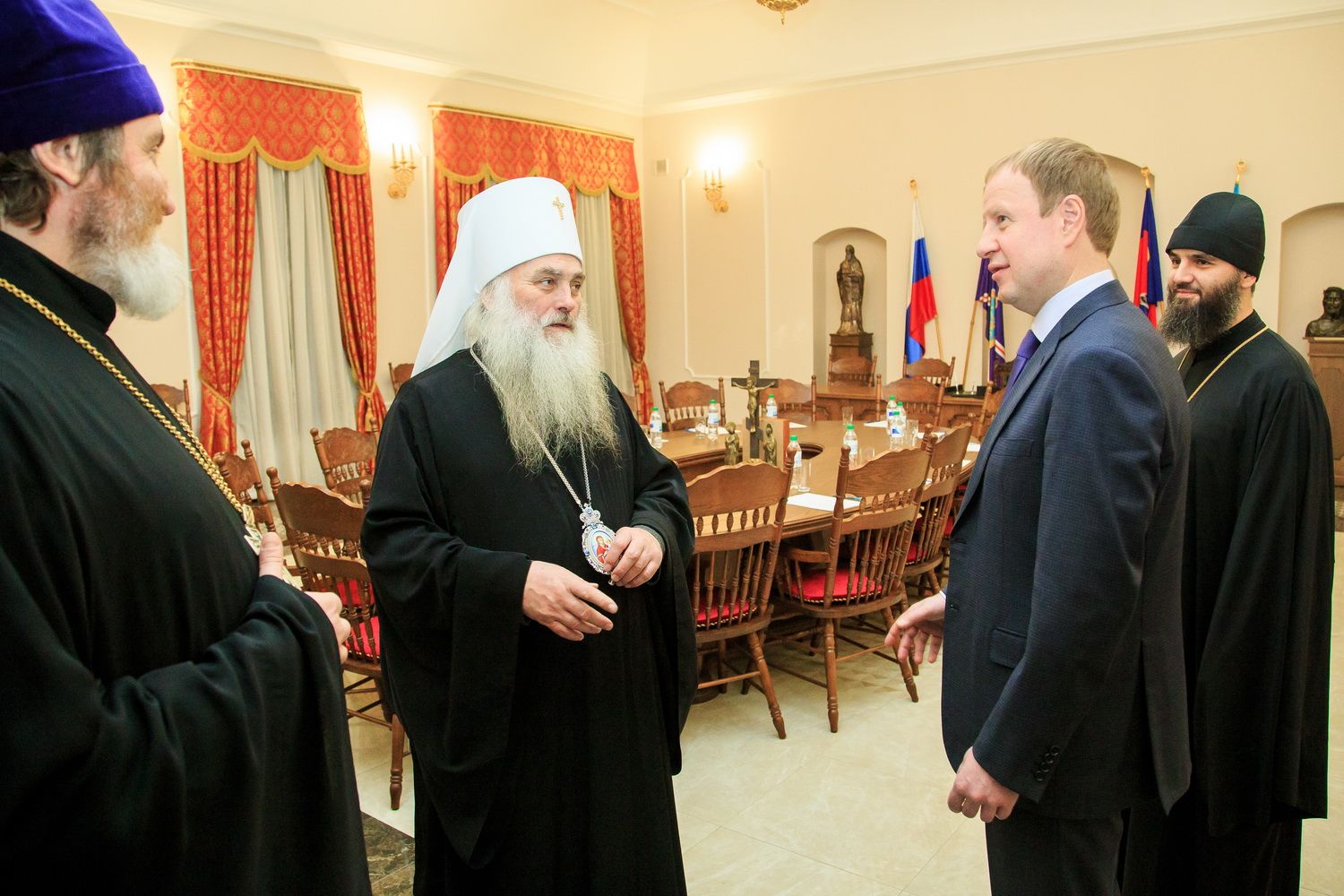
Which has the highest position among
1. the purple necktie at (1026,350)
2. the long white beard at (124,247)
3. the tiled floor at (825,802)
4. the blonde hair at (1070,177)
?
the blonde hair at (1070,177)

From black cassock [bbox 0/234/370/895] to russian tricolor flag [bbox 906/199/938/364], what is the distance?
7.74 m

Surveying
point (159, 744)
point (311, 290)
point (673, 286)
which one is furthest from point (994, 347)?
point (159, 744)

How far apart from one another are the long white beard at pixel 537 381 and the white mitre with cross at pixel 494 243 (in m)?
0.04

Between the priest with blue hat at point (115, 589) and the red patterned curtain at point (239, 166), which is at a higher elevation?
the red patterned curtain at point (239, 166)

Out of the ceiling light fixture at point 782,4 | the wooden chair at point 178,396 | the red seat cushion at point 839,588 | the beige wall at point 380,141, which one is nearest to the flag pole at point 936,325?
the ceiling light fixture at point 782,4

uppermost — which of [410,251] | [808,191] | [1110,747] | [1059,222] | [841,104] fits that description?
[841,104]

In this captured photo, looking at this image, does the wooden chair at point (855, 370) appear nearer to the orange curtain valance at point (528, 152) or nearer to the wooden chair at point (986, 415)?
the wooden chair at point (986, 415)

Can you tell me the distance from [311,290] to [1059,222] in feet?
21.2

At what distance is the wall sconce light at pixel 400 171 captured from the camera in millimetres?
7398

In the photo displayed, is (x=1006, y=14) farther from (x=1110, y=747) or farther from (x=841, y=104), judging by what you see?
(x=1110, y=747)

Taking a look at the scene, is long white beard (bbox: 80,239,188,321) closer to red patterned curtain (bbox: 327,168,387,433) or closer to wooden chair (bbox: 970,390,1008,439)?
wooden chair (bbox: 970,390,1008,439)

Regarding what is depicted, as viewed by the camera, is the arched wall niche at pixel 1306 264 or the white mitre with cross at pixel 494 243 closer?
the white mitre with cross at pixel 494 243

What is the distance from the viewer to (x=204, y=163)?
20.2ft

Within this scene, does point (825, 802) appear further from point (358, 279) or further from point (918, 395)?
point (358, 279)
